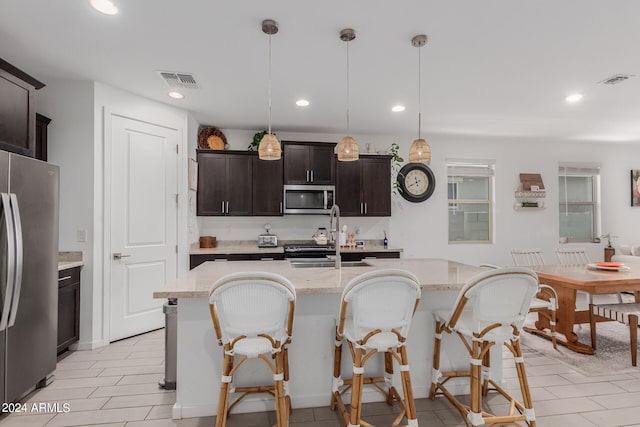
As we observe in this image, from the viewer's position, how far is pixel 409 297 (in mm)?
1856

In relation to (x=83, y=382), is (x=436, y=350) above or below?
above

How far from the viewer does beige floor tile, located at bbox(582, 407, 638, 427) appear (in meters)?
2.11

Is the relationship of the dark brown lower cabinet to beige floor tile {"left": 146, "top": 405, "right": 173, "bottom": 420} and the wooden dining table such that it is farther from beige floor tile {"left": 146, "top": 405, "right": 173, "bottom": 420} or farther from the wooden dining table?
the wooden dining table

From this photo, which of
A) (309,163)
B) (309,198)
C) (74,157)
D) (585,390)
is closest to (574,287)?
(585,390)

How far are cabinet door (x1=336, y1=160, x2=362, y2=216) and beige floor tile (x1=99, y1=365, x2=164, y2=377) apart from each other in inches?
117

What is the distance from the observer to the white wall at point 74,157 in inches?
132

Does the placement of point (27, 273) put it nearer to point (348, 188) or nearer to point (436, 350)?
point (436, 350)

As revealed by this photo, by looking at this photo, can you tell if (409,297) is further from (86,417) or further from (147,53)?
(147,53)

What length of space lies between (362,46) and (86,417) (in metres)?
3.19

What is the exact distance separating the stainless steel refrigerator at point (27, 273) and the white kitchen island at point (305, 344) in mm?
976

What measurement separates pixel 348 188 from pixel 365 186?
262 millimetres

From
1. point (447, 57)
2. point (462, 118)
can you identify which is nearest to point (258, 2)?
point (447, 57)

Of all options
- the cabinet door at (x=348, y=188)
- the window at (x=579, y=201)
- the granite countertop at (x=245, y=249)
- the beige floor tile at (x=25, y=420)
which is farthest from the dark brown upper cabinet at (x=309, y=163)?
the window at (x=579, y=201)

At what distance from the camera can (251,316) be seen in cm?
175
